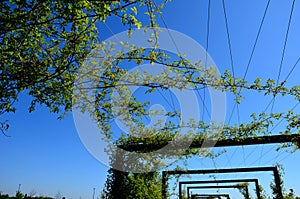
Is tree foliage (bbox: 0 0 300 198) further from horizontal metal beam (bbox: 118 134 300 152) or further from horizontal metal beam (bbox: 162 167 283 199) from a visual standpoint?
horizontal metal beam (bbox: 162 167 283 199)

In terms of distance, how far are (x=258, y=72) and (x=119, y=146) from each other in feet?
Answer: 15.4

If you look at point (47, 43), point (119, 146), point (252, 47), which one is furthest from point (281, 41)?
point (119, 146)

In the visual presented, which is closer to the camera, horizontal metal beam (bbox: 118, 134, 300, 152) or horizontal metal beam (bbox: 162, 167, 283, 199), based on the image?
horizontal metal beam (bbox: 118, 134, 300, 152)

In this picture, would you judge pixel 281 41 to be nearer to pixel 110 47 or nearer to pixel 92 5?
pixel 110 47

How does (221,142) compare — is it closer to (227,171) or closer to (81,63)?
(227,171)

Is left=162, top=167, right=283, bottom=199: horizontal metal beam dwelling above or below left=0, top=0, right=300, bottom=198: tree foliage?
below

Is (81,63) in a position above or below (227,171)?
above

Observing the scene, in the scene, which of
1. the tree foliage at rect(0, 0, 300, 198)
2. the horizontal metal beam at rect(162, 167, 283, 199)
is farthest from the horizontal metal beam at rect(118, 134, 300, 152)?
the tree foliage at rect(0, 0, 300, 198)

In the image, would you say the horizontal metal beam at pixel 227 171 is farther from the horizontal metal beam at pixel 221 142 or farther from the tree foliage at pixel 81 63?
the tree foliage at pixel 81 63

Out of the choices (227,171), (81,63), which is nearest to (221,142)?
(227,171)

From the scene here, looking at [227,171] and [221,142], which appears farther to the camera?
[227,171]

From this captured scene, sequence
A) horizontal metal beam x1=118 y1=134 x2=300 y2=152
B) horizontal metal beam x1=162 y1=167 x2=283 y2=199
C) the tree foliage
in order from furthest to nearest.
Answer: horizontal metal beam x1=162 y1=167 x2=283 y2=199
horizontal metal beam x1=118 y1=134 x2=300 y2=152
the tree foliage

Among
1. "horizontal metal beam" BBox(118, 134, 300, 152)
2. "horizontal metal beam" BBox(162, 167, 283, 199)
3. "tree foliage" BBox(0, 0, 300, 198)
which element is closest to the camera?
"tree foliage" BBox(0, 0, 300, 198)

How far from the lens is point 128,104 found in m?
5.08
